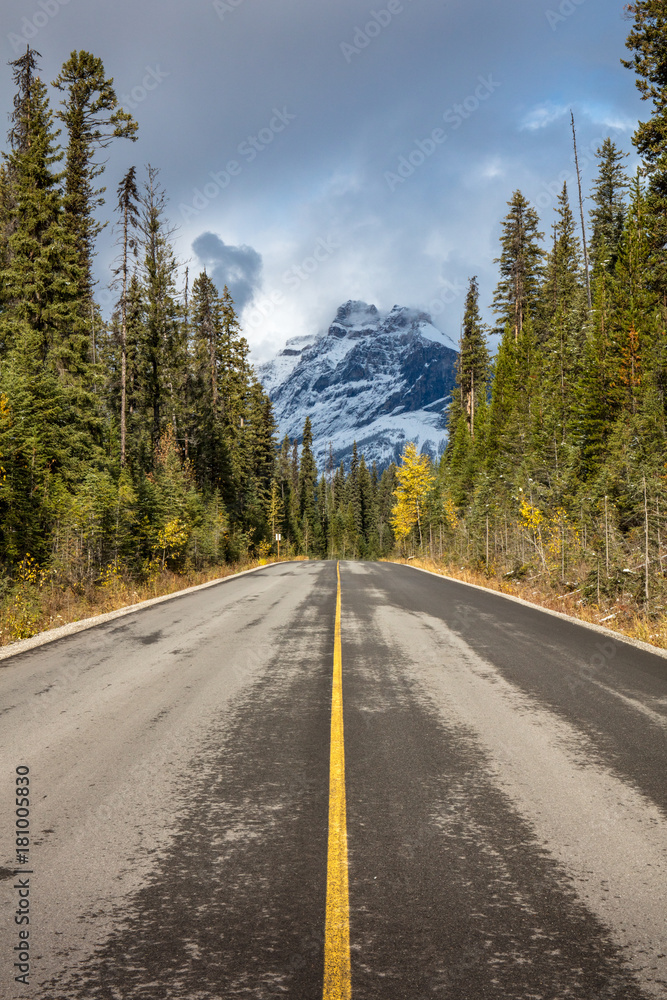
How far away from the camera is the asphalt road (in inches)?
92.7

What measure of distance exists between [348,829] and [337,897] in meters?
0.66

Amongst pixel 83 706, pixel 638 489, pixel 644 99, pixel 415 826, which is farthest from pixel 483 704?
pixel 644 99

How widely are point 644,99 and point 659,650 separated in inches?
715

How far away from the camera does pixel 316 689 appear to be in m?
6.40

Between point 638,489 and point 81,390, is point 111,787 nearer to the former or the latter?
point 638,489

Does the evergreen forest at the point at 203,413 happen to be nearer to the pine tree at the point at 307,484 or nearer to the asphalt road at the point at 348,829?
the asphalt road at the point at 348,829

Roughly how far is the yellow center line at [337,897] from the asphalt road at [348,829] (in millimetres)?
42

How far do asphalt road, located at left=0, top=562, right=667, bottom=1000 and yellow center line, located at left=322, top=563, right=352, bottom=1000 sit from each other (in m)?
0.04

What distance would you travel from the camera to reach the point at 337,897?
2.78 meters

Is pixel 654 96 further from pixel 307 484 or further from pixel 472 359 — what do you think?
pixel 307 484

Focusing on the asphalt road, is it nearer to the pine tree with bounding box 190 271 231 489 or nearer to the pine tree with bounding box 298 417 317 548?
the pine tree with bounding box 190 271 231 489

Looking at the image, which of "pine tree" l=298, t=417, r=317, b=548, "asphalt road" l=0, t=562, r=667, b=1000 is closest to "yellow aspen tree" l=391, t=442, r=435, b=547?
"pine tree" l=298, t=417, r=317, b=548

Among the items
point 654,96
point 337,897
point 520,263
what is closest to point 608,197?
point 520,263

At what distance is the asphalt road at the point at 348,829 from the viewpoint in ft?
7.73
